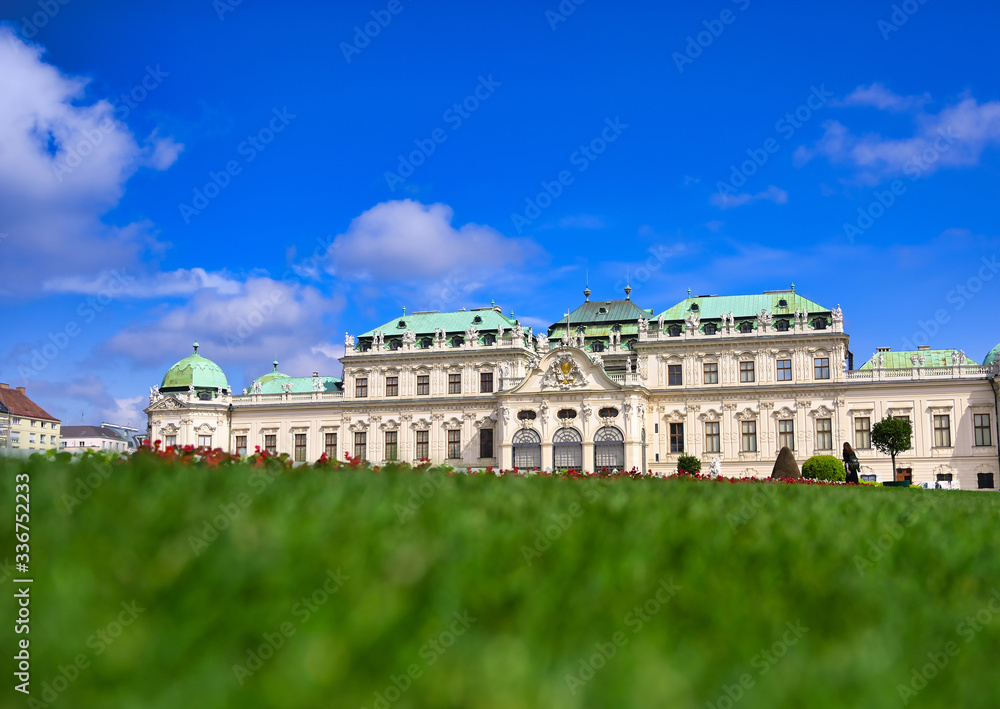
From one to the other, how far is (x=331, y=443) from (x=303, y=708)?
63005 millimetres

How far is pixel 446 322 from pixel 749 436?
23.6 meters

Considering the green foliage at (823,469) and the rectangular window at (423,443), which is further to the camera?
the rectangular window at (423,443)

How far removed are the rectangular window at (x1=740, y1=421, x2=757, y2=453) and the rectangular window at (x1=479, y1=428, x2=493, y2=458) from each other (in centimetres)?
1738

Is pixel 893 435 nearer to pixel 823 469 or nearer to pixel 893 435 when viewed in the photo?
pixel 893 435

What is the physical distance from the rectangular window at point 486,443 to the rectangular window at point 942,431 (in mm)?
29154

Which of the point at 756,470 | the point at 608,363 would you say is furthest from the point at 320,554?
the point at 608,363

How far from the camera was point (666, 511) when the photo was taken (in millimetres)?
4156

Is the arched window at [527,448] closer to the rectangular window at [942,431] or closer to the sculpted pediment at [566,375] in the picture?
the sculpted pediment at [566,375]

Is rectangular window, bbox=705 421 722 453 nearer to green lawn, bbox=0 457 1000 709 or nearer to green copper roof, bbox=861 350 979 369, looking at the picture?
green copper roof, bbox=861 350 979 369

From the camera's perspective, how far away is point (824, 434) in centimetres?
5384

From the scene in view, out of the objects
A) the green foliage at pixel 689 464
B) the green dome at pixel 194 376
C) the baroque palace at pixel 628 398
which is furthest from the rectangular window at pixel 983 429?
the green dome at pixel 194 376

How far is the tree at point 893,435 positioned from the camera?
47906 mm

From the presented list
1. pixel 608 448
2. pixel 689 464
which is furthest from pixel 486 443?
pixel 689 464

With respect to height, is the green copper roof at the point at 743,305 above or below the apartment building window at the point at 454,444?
above
